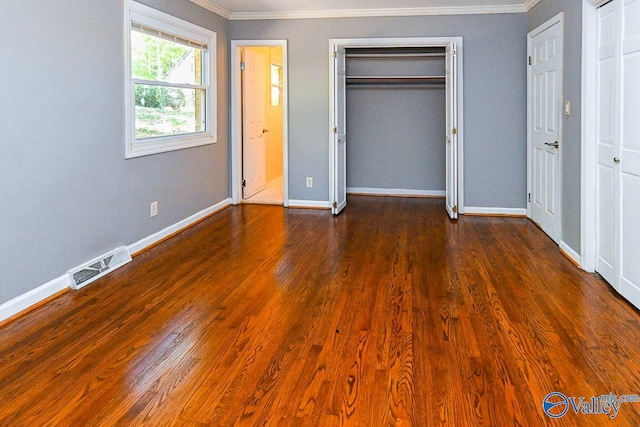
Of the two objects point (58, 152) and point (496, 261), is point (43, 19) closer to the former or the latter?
point (58, 152)

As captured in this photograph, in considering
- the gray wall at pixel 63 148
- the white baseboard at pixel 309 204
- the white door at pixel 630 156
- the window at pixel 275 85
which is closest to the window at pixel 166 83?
the gray wall at pixel 63 148

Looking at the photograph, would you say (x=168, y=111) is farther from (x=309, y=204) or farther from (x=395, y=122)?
(x=395, y=122)

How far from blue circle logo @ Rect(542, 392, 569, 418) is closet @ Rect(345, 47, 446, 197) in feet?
18.5

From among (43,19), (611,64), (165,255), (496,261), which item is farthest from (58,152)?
(611,64)

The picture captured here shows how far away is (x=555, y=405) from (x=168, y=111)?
4306 mm

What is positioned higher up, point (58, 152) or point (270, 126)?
point (270, 126)

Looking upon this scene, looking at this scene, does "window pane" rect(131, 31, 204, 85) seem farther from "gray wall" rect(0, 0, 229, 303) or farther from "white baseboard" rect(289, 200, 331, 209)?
"white baseboard" rect(289, 200, 331, 209)

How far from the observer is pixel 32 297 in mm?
3271

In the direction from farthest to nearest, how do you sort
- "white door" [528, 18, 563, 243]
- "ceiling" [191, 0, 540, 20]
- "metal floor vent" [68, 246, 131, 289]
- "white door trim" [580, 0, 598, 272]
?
"ceiling" [191, 0, 540, 20] → "white door" [528, 18, 563, 243] → "white door trim" [580, 0, 598, 272] → "metal floor vent" [68, 246, 131, 289]

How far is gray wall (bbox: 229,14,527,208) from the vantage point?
20.0 feet

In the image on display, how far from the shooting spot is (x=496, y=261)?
14.2 ft

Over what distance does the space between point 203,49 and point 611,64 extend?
414cm

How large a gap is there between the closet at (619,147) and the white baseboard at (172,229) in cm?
367

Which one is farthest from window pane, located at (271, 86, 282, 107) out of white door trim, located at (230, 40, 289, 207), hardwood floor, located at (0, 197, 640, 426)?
hardwood floor, located at (0, 197, 640, 426)
